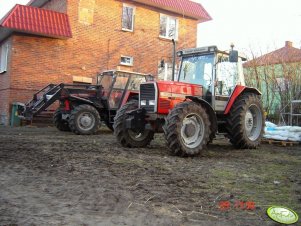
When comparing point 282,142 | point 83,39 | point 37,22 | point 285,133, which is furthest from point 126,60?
point 282,142

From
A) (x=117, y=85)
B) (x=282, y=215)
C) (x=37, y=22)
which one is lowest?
(x=282, y=215)

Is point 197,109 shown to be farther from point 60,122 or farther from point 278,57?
point 278,57

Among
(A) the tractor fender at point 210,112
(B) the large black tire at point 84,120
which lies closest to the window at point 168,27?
(B) the large black tire at point 84,120

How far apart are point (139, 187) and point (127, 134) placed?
4.15 metres

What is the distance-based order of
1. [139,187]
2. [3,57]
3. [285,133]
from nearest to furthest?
[139,187]
[285,133]
[3,57]

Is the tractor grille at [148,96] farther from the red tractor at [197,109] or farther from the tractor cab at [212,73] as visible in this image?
the tractor cab at [212,73]

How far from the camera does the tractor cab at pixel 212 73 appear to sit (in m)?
9.27

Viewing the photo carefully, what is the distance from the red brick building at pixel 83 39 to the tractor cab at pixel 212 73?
18.6 feet

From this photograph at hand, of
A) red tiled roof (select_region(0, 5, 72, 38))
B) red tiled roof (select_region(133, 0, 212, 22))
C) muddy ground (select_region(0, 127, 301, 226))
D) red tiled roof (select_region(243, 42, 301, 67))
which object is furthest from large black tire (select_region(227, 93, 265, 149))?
red tiled roof (select_region(133, 0, 212, 22))

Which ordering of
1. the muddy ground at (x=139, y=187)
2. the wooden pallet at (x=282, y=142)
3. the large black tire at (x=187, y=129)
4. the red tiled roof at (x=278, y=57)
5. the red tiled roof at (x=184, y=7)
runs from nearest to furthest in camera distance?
1. the muddy ground at (x=139, y=187)
2. the large black tire at (x=187, y=129)
3. the wooden pallet at (x=282, y=142)
4. the red tiled roof at (x=278, y=57)
5. the red tiled roof at (x=184, y=7)

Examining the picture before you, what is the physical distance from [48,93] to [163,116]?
634cm

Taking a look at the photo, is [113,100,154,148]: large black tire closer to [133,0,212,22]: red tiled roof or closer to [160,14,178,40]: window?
[133,0,212,22]: red tiled roof

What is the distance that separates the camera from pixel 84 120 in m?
12.9

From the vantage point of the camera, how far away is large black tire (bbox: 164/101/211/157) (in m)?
7.70
